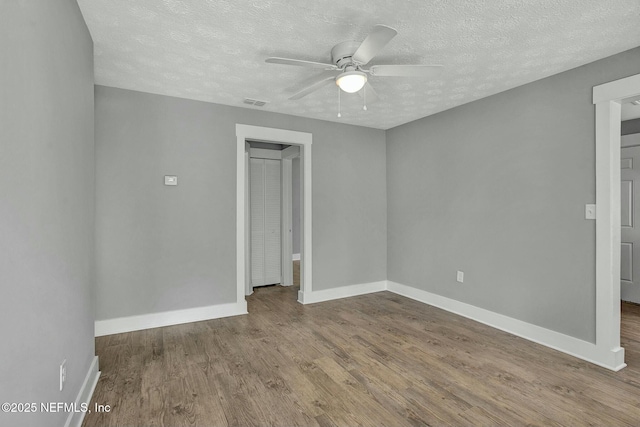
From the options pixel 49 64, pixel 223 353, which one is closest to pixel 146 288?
pixel 223 353

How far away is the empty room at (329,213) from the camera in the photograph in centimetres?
169

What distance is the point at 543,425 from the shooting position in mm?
1931

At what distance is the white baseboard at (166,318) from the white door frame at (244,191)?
14cm

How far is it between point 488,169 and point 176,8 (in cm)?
326

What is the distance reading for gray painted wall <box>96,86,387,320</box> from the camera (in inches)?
130

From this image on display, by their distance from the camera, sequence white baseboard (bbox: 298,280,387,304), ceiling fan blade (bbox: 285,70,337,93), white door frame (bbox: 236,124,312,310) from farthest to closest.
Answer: white baseboard (bbox: 298,280,387,304), white door frame (bbox: 236,124,312,310), ceiling fan blade (bbox: 285,70,337,93)

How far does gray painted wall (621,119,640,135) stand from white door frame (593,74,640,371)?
247 centimetres

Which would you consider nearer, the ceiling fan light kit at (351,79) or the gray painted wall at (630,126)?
the ceiling fan light kit at (351,79)

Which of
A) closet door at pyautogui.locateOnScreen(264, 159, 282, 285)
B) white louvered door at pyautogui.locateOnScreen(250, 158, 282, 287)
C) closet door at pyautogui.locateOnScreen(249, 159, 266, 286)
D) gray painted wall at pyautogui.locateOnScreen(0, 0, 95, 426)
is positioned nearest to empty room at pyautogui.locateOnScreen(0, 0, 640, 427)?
gray painted wall at pyautogui.locateOnScreen(0, 0, 95, 426)

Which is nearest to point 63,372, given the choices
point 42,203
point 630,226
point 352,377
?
point 42,203

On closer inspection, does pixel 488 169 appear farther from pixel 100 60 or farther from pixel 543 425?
pixel 100 60

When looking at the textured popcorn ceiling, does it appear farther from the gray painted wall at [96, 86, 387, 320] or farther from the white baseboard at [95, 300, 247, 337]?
the white baseboard at [95, 300, 247, 337]

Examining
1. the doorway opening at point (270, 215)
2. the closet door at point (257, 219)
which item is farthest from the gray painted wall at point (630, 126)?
the closet door at point (257, 219)

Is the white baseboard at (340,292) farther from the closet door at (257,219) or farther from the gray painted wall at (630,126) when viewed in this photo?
the gray painted wall at (630,126)
